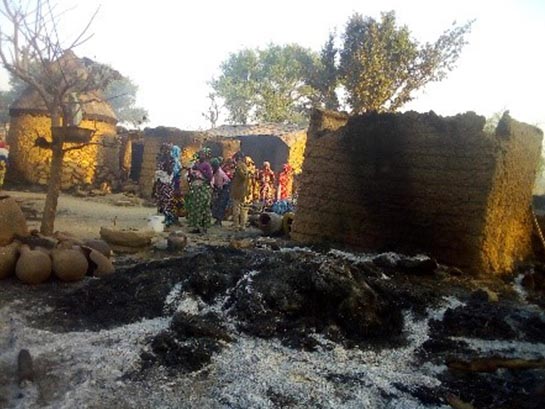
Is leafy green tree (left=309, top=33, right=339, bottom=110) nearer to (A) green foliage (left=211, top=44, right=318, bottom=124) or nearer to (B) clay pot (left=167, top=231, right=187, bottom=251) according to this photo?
(A) green foliage (left=211, top=44, right=318, bottom=124)

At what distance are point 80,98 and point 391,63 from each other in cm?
1518

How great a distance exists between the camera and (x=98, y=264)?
5234 mm

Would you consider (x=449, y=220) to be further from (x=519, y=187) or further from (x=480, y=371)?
(x=480, y=371)

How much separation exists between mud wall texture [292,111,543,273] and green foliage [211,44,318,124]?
75.0ft

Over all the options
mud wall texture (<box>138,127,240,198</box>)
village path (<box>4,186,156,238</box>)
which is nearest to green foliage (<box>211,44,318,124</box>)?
mud wall texture (<box>138,127,240,198</box>)

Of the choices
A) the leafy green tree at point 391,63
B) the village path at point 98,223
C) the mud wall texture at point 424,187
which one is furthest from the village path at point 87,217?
the leafy green tree at point 391,63

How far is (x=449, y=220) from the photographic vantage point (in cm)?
637

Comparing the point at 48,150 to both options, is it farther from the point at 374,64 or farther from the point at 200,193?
the point at 374,64

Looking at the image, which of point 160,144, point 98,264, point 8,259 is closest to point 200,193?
point 98,264

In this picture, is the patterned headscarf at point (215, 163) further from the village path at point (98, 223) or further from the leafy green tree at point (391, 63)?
the leafy green tree at point (391, 63)

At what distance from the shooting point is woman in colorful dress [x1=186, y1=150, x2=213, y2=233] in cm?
930

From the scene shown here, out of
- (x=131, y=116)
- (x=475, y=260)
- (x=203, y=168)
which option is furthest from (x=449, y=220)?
(x=131, y=116)

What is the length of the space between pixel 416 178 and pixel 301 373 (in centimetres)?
436

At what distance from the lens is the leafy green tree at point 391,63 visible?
878 inches
